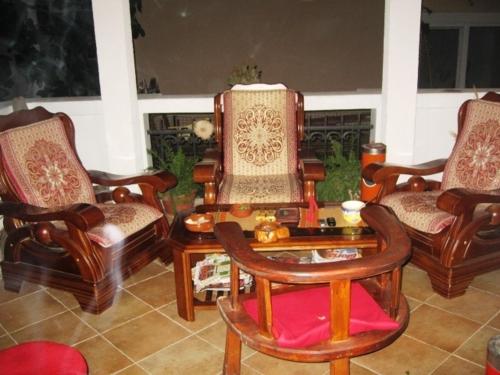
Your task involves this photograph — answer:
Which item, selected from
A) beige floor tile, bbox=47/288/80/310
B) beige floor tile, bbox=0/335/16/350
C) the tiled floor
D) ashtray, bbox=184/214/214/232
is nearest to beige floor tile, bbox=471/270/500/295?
the tiled floor

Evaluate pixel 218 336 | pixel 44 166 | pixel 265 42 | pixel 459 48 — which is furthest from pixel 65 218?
pixel 459 48

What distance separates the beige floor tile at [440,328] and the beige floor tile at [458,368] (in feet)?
0.28

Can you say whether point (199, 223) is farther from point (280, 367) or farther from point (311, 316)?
point (311, 316)

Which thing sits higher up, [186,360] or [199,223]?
[199,223]

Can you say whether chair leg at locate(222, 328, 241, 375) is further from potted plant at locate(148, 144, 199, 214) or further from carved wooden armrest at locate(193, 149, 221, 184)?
potted plant at locate(148, 144, 199, 214)

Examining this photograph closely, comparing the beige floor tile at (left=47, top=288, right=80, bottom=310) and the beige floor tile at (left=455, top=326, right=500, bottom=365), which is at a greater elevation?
the beige floor tile at (left=47, top=288, right=80, bottom=310)

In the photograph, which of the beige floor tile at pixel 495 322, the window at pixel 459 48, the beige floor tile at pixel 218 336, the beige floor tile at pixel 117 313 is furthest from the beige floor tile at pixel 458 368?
the window at pixel 459 48

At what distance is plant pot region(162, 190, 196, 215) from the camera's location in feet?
13.2

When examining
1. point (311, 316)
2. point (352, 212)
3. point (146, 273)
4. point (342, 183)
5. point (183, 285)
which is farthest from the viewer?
point (342, 183)

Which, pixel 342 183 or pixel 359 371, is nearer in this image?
pixel 359 371

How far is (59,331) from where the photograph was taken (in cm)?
261

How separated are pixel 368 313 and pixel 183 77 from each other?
22.0 feet

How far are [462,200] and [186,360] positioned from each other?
5.25 feet

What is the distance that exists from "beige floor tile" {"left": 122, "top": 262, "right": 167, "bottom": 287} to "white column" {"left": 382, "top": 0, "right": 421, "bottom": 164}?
1.92m
